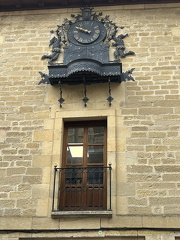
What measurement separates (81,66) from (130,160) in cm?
Answer: 197

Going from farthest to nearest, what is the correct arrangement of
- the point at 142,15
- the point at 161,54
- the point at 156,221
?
the point at 142,15
the point at 161,54
the point at 156,221

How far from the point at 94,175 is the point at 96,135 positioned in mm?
844

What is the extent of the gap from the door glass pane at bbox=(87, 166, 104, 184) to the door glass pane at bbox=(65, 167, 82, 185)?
→ 0.17 meters

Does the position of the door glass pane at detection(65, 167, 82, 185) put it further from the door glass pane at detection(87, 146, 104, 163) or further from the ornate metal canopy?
the ornate metal canopy

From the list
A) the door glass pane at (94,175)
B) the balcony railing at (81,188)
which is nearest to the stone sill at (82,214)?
the balcony railing at (81,188)

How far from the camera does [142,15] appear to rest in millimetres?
8211

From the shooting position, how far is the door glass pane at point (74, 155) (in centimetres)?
691

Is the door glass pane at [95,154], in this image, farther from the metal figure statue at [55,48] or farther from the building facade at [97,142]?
the metal figure statue at [55,48]

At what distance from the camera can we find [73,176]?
6.72 meters

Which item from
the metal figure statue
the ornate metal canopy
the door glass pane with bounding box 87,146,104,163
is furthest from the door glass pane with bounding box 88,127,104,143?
the ornate metal canopy

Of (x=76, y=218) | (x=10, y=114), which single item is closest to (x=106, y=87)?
(x=10, y=114)

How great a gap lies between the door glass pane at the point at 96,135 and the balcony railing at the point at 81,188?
0.62 metres

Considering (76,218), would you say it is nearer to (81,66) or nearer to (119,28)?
(81,66)

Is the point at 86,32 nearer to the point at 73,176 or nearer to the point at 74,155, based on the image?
the point at 74,155
